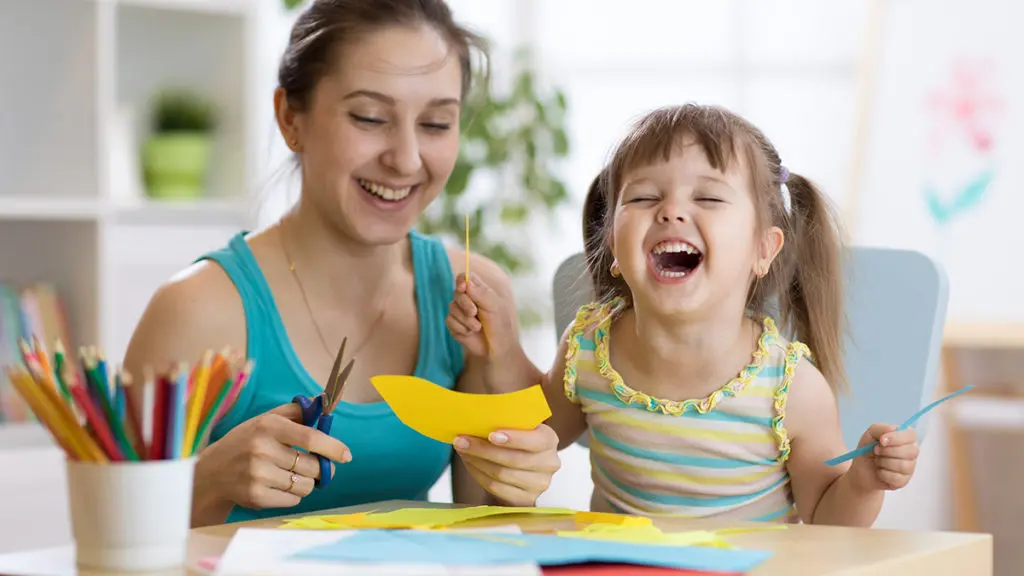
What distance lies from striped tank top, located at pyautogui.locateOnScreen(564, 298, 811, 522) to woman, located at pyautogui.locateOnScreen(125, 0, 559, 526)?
23 cm

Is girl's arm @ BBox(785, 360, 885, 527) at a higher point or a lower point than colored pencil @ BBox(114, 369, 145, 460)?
lower

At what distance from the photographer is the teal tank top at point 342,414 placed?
1578 millimetres

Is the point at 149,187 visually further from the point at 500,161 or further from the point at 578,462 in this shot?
the point at 578,462

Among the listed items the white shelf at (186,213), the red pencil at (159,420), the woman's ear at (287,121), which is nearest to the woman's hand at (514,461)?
the red pencil at (159,420)

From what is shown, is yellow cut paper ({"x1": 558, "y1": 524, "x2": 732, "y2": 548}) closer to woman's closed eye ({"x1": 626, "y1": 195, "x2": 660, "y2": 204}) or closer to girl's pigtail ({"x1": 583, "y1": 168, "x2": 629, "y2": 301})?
woman's closed eye ({"x1": 626, "y1": 195, "x2": 660, "y2": 204})

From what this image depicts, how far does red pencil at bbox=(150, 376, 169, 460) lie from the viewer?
2.88ft

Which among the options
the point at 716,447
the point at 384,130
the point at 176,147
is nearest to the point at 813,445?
the point at 716,447

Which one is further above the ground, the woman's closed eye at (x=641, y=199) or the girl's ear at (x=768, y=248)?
the woman's closed eye at (x=641, y=199)

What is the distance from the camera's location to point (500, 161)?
3.44 meters

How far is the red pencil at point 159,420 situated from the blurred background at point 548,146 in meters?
1.90

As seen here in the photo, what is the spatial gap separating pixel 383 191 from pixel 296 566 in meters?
0.78

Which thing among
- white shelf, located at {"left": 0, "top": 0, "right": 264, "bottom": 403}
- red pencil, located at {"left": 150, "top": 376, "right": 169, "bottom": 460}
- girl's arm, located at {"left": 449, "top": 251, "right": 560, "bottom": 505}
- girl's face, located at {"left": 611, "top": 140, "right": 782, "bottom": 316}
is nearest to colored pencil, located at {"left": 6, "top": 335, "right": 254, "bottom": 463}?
red pencil, located at {"left": 150, "top": 376, "right": 169, "bottom": 460}

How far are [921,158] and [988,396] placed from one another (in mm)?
696

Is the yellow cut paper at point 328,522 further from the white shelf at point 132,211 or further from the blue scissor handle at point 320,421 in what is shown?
the white shelf at point 132,211
